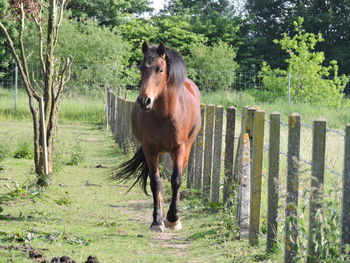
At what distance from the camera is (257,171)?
6949 millimetres

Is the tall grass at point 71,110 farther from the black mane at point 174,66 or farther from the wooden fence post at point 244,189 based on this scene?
the wooden fence post at point 244,189

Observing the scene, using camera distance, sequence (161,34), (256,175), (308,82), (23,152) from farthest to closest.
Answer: (161,34)
(308,82)
(23,152)
(256,175)

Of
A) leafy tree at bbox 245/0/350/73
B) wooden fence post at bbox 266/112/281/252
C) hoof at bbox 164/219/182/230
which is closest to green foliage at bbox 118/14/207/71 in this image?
leafy tree at bbox 245/0/350/73

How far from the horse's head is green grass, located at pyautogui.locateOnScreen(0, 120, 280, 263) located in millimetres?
1408

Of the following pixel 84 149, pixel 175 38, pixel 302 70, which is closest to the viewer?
pixel 84 149

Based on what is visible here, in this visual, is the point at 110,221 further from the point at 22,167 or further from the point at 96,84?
the point at 96,84

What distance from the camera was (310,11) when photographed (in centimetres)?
5281

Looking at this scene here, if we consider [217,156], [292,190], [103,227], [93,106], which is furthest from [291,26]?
[292,190]

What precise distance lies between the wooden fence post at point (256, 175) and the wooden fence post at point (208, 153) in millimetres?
2721

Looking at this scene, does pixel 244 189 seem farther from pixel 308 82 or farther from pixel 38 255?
pixel 308 82

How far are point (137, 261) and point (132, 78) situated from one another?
34.9 meters

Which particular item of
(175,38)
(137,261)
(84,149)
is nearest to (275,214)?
(137,261)

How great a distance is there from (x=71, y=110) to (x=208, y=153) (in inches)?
730

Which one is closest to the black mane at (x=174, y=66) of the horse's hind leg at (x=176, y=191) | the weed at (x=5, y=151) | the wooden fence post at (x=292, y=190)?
the horse's hind leg at (x=176, y=191)
